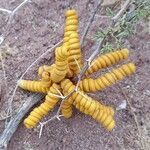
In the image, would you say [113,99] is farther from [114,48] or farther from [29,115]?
[29,115]

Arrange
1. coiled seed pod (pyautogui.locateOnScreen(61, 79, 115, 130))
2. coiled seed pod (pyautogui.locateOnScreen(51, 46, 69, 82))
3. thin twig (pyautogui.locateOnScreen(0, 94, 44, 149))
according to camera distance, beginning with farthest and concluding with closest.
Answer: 1. thin twig (pyautogui.locateOnScreen(0, 94, 44, 149))
2. coiled seed pod (pyautogui.locateOnScreen(61, 79, 115, 130))
3. coiled seed pod (pyautogui.locateOnScreen(51, 46, 69, 82))

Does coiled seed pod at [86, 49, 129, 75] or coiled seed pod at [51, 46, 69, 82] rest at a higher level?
coiled seed pod at [51, 46, 69, 82]

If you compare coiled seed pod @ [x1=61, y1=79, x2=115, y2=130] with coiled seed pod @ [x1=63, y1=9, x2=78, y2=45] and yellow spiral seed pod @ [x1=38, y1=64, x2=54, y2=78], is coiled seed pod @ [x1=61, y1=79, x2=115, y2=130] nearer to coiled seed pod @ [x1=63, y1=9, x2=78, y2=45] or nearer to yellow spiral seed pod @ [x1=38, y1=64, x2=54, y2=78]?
yellow spiral seed pod @ [x1=38, y1=64, x2=54, y2=78]

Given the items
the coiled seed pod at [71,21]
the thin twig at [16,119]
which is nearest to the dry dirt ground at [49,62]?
the thin twig at [16,119]

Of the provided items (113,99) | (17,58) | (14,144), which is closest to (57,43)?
(17,58)

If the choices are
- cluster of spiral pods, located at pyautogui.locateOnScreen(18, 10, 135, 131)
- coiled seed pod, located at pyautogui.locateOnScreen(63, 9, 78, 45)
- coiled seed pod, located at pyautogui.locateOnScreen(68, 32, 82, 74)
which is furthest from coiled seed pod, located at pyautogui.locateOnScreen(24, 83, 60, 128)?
coiled seed pod, located at pyautogui.locateOnScreen(63, 9, 78, 45)

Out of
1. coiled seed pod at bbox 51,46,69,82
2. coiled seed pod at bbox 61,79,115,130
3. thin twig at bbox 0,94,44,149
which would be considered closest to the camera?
coiled seed pod at bbox 51,46,69,82

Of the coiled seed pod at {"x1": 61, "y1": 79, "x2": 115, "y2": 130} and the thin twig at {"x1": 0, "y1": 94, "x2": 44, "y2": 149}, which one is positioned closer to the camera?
the coiled seed pod at {"x1": 61, "y1": 79, "x2": 115, "y2": 130}
